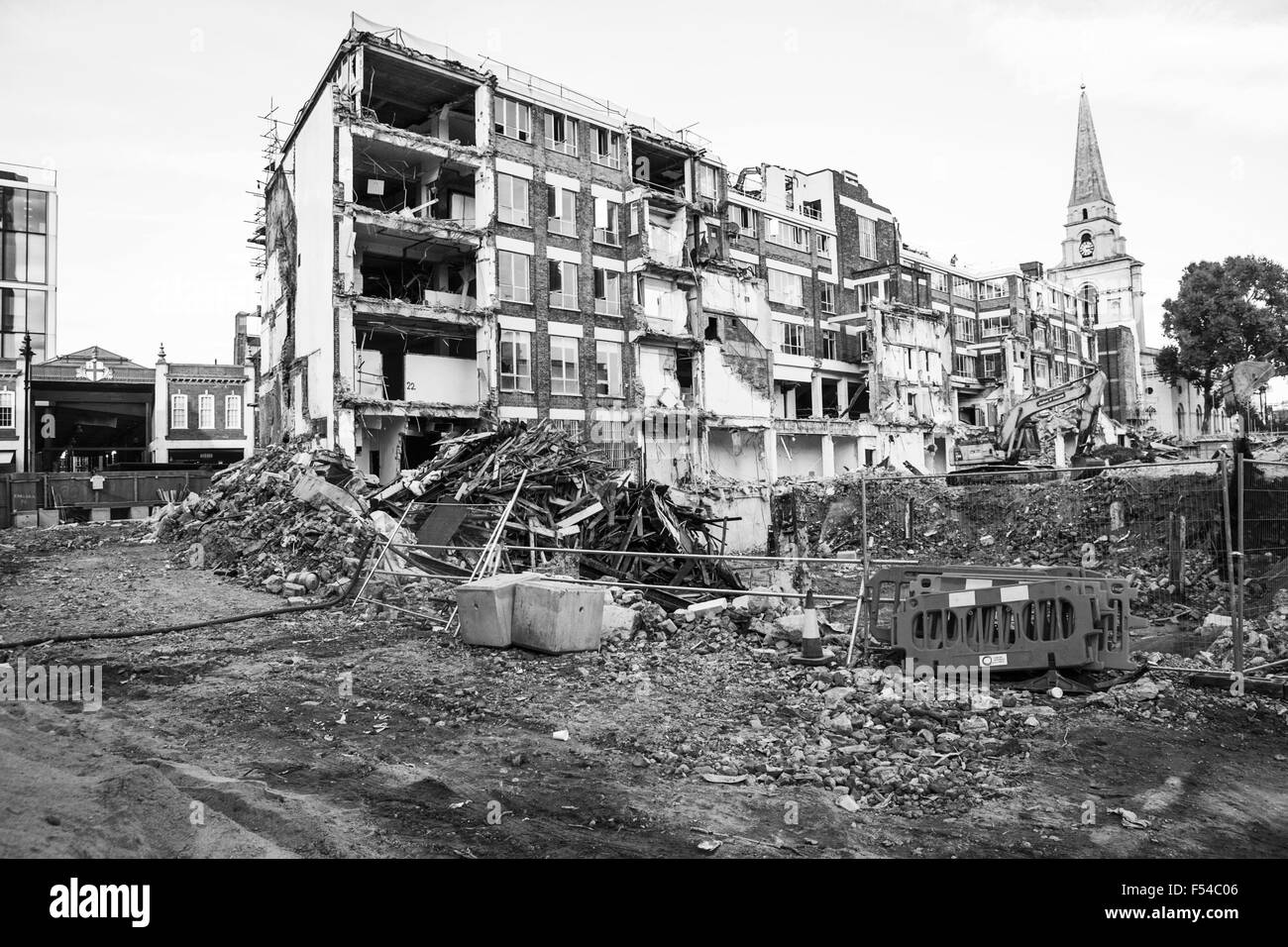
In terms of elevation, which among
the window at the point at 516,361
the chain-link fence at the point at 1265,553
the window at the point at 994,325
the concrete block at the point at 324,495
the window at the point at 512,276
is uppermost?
the window at the point at 994,325

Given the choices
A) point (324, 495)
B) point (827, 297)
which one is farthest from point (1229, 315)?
point (324, 495)

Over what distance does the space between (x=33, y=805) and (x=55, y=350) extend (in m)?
66.4

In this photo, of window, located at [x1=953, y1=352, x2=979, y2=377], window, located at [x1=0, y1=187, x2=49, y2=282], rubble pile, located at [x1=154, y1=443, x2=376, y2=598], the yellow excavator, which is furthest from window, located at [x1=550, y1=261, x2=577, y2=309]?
window, located at [x1=0, y1=187, x2=49, y2=282]

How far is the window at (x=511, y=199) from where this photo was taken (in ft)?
111

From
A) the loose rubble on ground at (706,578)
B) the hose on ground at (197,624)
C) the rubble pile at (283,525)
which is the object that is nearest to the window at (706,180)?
the loose rubble on ground at (706,578)

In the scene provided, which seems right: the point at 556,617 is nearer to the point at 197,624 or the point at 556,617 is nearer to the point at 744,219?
the point at 197,624

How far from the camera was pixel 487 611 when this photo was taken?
10711mm

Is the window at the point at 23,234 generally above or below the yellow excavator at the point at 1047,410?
above

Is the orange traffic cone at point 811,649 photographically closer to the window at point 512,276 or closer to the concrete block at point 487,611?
the concrete block at point 487,611

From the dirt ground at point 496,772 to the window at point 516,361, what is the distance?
23.5 meters

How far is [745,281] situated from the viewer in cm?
4603

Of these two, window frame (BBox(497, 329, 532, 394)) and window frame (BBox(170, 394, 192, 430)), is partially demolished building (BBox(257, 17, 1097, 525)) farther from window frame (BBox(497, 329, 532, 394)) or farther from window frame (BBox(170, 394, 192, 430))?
window frame (BBox(170, 394, 192, 430))

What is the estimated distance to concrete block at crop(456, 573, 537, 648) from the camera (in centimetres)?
1066

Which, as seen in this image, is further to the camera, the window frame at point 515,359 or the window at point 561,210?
the window at point 561,210
